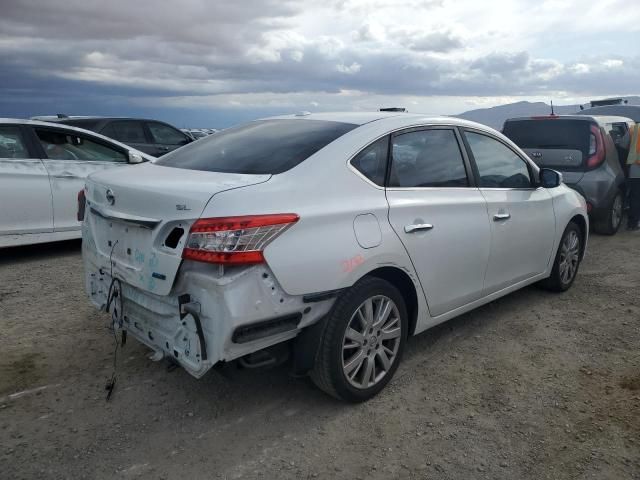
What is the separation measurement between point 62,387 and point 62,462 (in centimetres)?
78

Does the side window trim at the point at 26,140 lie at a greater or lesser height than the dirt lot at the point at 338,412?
greater

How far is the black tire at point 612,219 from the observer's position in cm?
771

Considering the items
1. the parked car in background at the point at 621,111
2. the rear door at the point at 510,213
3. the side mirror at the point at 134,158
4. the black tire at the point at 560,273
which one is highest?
the parked car in background at the point at 621,111

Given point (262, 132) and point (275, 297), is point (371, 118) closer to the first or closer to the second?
point (262, 132)

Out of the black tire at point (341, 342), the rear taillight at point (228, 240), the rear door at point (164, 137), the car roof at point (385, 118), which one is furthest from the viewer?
the rear door at point (164, 137)

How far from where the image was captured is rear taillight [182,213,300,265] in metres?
2.51

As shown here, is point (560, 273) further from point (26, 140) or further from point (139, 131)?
point (139, 131)

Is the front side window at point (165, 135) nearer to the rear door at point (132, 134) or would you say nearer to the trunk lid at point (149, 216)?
the rear door at point (132, 134)

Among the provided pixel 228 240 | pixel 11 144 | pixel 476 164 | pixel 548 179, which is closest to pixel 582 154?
pixel 548 179

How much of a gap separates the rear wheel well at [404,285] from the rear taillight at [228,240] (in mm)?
797

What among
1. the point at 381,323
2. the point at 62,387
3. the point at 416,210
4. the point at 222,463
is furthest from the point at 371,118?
the point at 62,387

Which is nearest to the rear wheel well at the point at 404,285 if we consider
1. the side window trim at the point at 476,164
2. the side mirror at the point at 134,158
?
the side window trim at the point at 476,164

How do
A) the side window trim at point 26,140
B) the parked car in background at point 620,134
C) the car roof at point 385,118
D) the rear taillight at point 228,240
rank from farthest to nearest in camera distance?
the parked car in background at point 620,134, the side window trim at point 26,140, the car roof at point 385,118, the rear taillight at point 228,240

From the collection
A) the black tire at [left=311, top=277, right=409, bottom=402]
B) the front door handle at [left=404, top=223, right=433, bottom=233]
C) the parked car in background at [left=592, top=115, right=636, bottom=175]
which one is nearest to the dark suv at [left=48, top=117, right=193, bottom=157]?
the parked car in background at [left=592, top=115, right=636, bottom=175]
